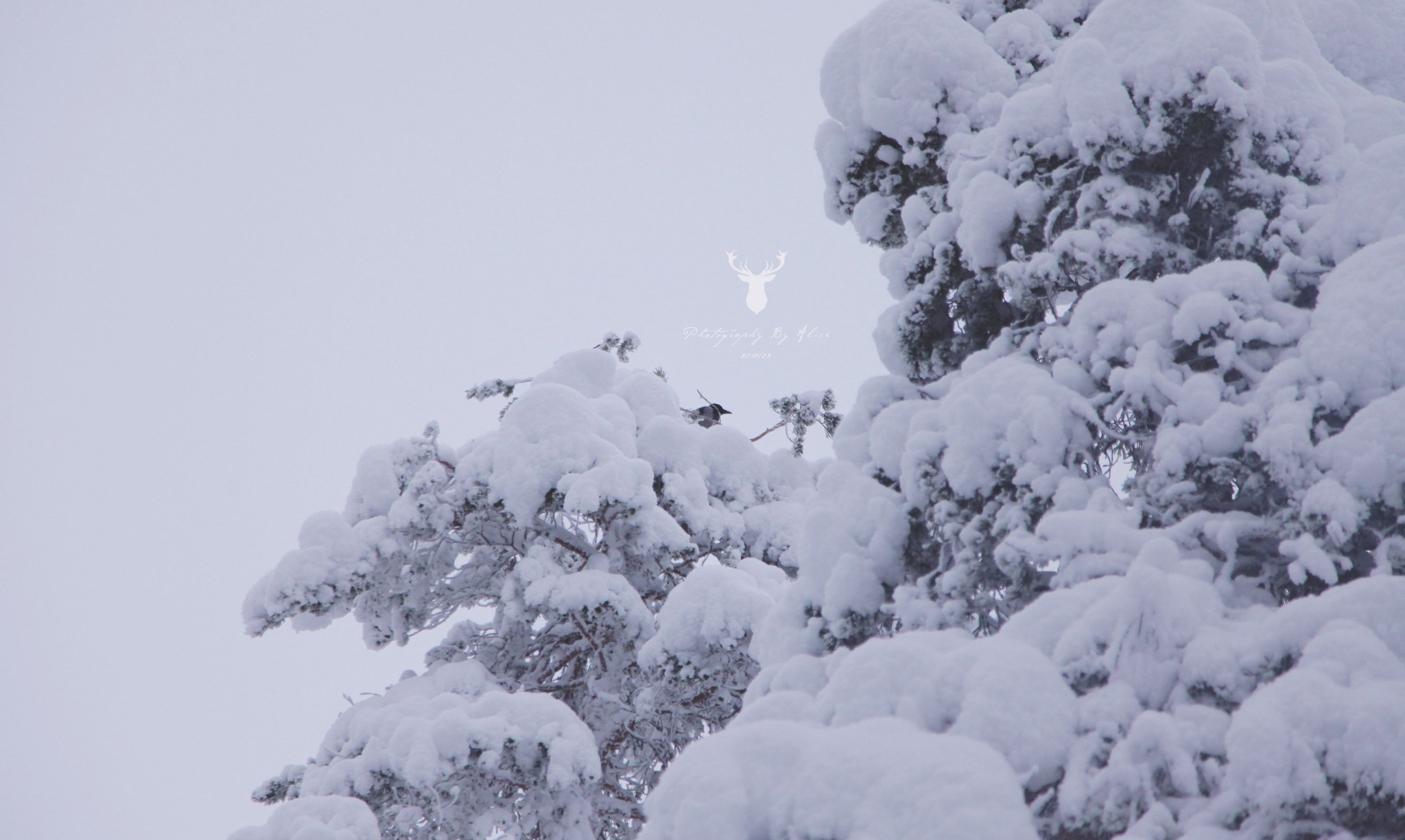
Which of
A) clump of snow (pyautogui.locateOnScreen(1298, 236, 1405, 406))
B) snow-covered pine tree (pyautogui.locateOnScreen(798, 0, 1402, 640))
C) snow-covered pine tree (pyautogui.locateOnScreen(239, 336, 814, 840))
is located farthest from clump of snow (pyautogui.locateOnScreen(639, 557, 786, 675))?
clump of snow (pyautogui.locateOnScreen(1298, 236, 1405, 406))

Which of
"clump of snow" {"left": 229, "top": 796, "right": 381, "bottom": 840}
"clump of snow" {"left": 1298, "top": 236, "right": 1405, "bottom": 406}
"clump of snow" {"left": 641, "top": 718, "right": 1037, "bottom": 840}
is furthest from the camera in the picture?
"clump of snow" {"left": 229, "top": 796, "right": 381, "bottom": 840}

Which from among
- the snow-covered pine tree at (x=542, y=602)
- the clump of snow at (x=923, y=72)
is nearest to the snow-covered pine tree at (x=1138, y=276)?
the clump of snow at (x=923, y=72)

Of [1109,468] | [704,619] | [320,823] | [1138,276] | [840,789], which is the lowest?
[320,823]

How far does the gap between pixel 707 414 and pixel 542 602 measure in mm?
3346

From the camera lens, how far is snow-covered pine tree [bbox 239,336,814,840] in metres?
6.88

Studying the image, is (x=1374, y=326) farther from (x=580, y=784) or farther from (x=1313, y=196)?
(x=580, y=784)

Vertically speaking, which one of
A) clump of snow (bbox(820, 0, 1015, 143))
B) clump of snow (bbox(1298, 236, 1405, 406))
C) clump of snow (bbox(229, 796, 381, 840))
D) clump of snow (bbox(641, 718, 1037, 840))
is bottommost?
clump of snow (bbox(229, 796, 381, 840))

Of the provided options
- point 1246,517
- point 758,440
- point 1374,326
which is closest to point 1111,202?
point 1374,326

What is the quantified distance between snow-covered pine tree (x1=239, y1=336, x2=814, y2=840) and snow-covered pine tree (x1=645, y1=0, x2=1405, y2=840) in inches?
109

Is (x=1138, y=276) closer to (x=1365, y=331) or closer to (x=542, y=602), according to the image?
(x=1365, y=331)

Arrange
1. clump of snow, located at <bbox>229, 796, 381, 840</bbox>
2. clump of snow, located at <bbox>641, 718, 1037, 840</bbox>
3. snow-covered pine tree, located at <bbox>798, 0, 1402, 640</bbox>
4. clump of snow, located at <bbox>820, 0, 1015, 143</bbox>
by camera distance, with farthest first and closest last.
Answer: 1. clump of snow, located at <bbox>229, 796, 381, 840</bbox>
2. clump of snow, located at <bbox>820, 0, 1015, 143</bbox>
3. snow-covered pine tree, located at <bbox>798, 0, 1402, 640</bbox>
4. clump of snow, located at <bbox>641, 718, 1037, 840</bbox>

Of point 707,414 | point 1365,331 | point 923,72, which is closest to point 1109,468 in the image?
point 1365,331

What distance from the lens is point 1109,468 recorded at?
4262 millimetres

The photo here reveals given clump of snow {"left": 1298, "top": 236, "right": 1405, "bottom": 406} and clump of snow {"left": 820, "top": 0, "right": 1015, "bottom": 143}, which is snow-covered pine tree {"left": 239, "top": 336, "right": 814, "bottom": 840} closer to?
clump of snow {"left": 820, "top": 0, "right": 1015, "bottom": 143}
